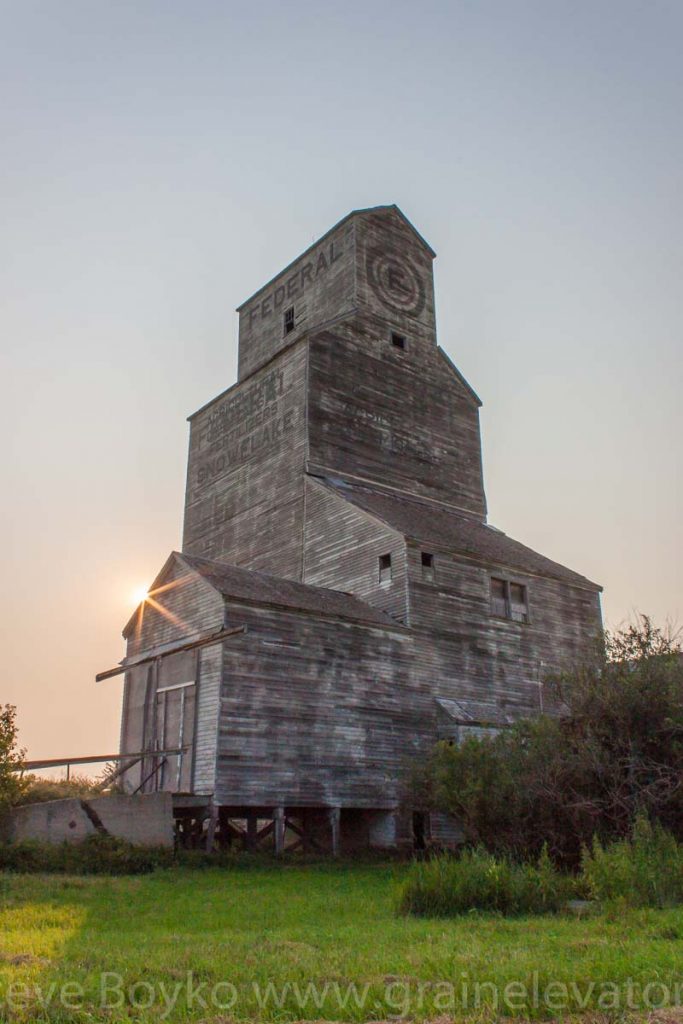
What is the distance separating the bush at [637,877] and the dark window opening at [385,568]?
1454cm

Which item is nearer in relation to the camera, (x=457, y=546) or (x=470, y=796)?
(x=470, y=796)

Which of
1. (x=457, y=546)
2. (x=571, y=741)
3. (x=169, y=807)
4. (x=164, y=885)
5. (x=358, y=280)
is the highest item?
(x=358, y=280)

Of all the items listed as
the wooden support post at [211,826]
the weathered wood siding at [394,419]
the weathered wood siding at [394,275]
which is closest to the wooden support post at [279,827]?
the wooden support post at [211,826]

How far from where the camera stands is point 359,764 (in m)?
23.2

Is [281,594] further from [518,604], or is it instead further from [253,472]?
[253,472]

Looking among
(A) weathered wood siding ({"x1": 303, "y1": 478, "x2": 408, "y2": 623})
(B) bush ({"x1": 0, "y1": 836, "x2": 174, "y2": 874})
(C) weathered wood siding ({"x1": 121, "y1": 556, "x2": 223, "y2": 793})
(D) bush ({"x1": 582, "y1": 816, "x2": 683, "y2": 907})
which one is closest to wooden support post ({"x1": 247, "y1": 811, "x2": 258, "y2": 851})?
(C) weathered wood siding ({"x1": 121, "y1": 556, "x2": 223, "y2": 793})

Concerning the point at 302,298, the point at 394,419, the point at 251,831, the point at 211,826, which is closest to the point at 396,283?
the point at 302,298

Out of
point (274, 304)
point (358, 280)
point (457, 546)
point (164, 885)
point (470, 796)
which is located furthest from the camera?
point (274, 304)

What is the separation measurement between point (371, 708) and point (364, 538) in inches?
245

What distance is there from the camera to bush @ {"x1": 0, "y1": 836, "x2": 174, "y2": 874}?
17359 mm

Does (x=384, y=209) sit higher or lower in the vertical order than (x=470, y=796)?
higher

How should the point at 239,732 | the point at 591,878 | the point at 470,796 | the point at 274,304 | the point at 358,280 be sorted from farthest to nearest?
the point at 274,304, the point at 358,280, the point at 239,732, the point at 470,796, the point at 591,878

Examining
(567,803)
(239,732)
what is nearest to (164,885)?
(239,732)

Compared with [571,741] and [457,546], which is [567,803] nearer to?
[571,741]
